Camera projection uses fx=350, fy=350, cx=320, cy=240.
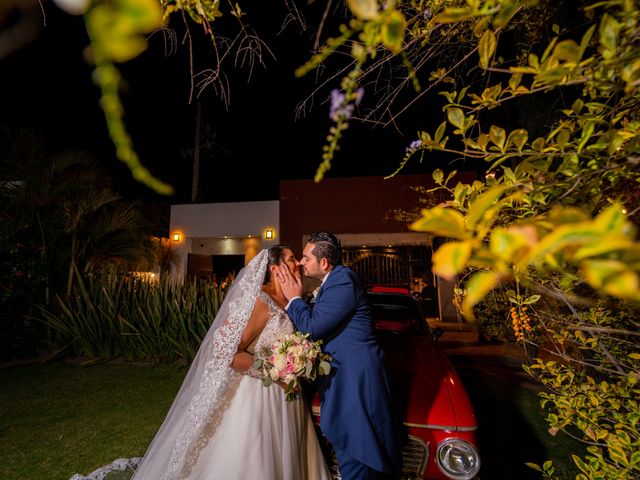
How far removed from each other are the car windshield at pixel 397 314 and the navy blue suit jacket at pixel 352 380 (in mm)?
1932

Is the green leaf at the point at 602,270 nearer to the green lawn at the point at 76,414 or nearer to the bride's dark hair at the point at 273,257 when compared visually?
the bride's dark hair at the point at 273,257

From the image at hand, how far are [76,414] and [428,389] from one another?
15.3 feet

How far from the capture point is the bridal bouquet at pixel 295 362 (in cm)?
206

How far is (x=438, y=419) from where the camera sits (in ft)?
7.41

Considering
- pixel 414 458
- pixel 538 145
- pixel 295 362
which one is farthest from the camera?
pixel 414 458

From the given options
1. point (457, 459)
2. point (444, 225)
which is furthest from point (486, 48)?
point (457, 459)

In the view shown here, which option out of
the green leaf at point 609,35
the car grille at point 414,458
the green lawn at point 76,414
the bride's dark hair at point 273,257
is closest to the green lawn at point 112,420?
the green lawn at point 76,414

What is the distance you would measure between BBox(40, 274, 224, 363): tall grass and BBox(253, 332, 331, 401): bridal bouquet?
4866 mm

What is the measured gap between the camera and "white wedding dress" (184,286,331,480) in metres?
2.22

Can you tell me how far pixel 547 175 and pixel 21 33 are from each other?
4.63 feet

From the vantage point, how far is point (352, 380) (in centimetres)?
216

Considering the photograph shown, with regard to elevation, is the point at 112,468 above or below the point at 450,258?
below

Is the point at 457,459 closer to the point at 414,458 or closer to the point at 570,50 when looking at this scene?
the point at 414,458

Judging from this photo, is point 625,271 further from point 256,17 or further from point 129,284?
point 129,284
